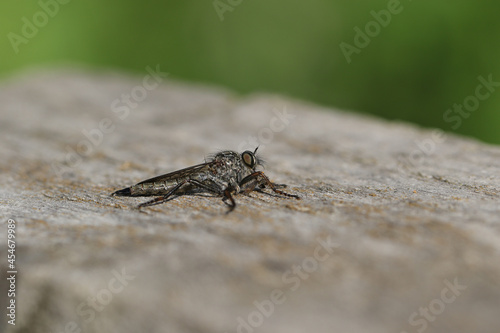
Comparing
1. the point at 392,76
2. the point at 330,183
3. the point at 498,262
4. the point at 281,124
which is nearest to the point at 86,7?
the point at 281,124

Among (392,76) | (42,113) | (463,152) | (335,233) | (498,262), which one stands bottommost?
(42,113)

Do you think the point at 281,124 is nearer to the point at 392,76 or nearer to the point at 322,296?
the point at 392,76

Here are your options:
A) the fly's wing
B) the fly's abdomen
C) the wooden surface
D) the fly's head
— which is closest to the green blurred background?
the wooden surface

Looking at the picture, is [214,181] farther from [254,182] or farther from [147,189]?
[147,189]

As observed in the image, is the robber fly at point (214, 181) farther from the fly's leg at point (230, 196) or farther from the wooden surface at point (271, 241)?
the wooden surface at point (271, 241)

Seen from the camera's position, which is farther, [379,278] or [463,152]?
[463,152]

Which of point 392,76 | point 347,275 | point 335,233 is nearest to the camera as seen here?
point 347,275
